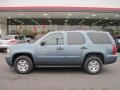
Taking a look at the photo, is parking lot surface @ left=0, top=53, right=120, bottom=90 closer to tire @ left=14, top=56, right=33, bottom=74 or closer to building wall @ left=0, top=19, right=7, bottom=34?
tire @ left=14, top=56, right=33, bottom=74

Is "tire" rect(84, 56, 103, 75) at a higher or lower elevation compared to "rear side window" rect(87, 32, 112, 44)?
lower

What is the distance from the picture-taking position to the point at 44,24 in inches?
Result: 1539

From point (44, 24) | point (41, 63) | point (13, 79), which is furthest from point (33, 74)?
point (44, 24)

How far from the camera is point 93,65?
9930 millimetres

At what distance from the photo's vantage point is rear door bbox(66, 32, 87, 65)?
975cm

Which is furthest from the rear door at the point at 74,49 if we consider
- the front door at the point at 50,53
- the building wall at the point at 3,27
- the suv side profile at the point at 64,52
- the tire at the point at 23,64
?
the building wall at the point at 3,27

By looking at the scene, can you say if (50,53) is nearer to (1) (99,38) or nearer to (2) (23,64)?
(2) (23,64)

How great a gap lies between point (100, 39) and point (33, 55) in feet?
9.50

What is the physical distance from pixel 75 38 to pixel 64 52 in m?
0.79

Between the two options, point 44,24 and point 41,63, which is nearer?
point 41,63

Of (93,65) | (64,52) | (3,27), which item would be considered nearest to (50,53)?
(64,52)
